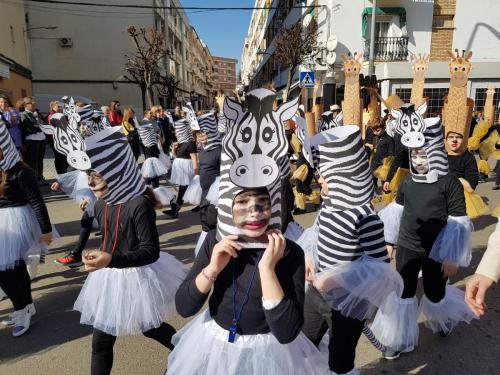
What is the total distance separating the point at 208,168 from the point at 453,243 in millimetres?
3192

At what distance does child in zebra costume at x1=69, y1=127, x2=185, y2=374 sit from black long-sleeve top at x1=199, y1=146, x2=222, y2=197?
8.14 feet

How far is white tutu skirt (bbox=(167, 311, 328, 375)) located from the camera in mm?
1697

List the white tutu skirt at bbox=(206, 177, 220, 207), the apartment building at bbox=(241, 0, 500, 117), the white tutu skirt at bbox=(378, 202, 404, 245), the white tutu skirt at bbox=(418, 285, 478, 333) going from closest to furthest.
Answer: the white tutu skirt at bbox=(418, 285, 478, 333)
the white tutu skirt at bbox=(378, 202, 404, 245)
the white tutu skirt at bbox=(206, 177, 220, 207)
the apartment building at bbox=(241, 0, 500, 117)

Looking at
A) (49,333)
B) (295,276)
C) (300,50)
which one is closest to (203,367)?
(295,276)

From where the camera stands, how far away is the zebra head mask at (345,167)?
2.27 meters

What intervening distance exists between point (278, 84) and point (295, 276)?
3084 cm

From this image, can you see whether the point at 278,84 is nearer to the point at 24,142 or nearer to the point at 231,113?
the point at 24,142

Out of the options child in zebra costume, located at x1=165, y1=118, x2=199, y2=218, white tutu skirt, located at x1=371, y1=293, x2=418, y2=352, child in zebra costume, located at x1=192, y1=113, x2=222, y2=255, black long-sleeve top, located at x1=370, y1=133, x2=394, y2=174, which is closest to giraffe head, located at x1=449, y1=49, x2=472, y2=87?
black long-sleeve top, located at x1=370, y1=133, x2=394, y2=174

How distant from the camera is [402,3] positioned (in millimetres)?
18344

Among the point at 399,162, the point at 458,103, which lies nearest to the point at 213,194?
the point at 399,162

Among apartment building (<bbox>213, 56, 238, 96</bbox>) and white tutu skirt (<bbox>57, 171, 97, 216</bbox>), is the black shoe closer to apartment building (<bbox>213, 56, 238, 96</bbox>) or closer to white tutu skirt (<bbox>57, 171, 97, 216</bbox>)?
white tutu skirt (<bbox>57, 171, 97, 216</bbox>)

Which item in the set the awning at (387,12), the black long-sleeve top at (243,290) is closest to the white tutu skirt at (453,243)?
the black long-sleeve top at (243,290)

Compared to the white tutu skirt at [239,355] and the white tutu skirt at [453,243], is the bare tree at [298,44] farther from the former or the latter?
the white tutu skirt at [239,355]

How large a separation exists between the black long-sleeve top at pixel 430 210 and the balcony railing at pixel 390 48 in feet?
56.6
